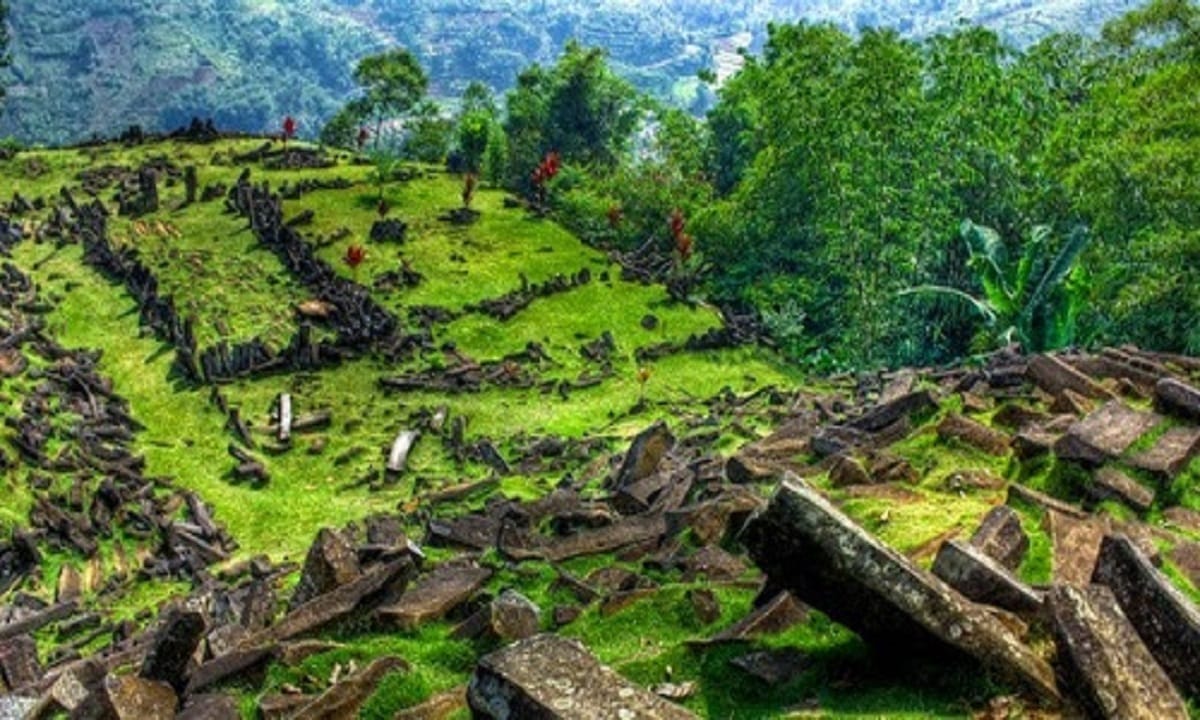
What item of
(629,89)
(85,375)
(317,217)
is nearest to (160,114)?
(629,89)

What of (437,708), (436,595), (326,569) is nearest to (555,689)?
(437,708)

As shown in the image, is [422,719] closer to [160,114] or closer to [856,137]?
[856,137]

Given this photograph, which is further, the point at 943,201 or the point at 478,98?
the point at 478,98

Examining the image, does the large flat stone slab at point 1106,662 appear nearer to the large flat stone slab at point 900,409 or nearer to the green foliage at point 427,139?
the large flat stone slab at point 900,409

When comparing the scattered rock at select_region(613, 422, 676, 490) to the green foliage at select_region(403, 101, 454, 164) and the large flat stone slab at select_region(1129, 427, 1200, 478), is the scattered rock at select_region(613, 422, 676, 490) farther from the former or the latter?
the green foliage at select_region(403, 101, 454, 164)

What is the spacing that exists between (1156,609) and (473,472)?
15411 mm

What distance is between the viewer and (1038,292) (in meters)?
20.3

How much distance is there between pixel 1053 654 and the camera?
5621mm

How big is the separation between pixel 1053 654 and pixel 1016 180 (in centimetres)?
2745

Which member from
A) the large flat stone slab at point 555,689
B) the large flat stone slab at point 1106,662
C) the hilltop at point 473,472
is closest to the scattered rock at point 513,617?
the hilltop at point 473,472

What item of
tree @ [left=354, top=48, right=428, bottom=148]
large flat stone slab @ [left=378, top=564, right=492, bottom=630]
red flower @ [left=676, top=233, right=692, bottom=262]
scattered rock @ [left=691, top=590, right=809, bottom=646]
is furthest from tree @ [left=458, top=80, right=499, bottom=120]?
scattered rock @ [left=691, top=590, right=809, bottom=646]

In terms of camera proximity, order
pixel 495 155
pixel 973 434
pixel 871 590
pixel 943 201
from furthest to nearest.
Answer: pixel 495 155 → pixel 943 201 → pixel 973 434 → pixel 871 590

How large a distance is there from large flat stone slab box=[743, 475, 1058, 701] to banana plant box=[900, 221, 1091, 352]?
15424 millimetres

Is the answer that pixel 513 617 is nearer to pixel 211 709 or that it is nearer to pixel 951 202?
pixel 211 709
